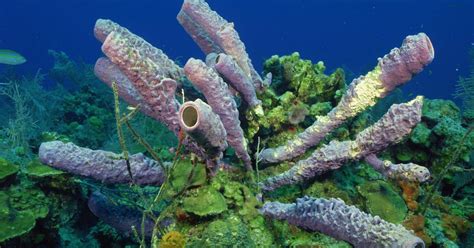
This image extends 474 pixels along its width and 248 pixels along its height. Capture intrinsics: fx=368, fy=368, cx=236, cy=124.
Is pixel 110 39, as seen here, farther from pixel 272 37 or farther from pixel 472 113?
pixel 272 37

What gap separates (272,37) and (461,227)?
348 feet

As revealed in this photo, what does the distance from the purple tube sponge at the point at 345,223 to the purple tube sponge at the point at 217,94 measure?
0.62 metres

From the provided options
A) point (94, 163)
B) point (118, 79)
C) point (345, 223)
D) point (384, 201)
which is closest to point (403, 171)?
point (384, 201)

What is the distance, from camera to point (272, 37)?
4161 inches

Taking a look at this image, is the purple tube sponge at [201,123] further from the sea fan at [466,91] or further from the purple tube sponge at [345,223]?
the sea fan at [466,91]

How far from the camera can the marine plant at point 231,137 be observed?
2305 mm

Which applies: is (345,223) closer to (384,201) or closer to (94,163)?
(384,201)

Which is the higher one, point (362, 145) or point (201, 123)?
point (362, 145)

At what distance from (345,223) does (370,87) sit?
3.59ft

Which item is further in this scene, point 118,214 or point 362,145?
point 118,214

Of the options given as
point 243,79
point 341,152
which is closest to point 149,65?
point 243,79

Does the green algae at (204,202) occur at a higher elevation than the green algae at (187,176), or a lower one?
lower

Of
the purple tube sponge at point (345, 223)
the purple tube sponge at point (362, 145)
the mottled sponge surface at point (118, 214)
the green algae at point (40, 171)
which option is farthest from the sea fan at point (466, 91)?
the green algae at point (40, 171)

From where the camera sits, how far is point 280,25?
107m
